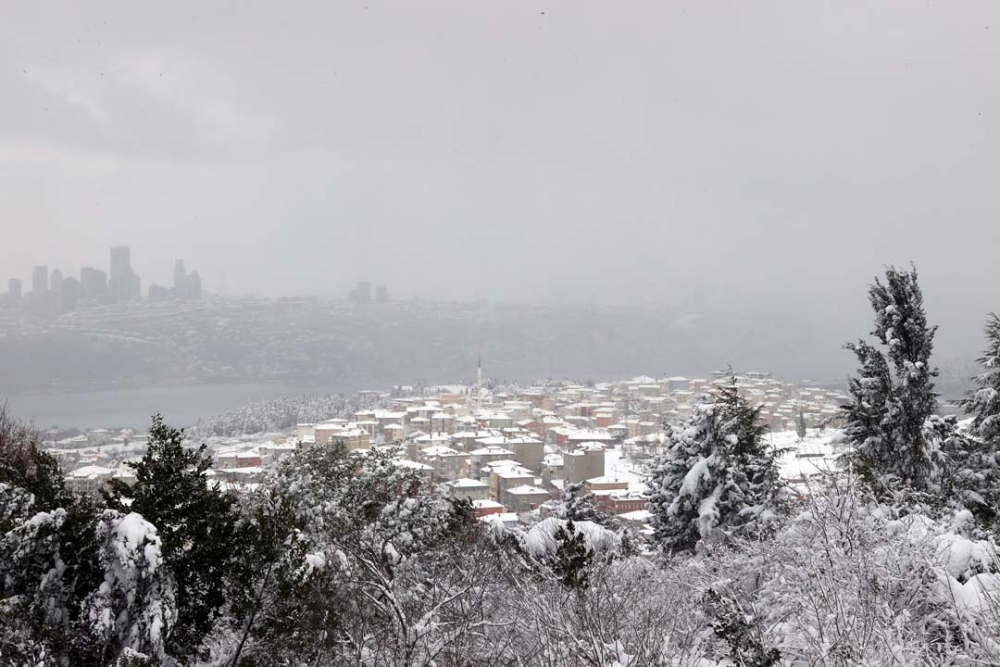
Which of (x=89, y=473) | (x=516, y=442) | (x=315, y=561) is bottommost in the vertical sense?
(x=516, y=442)

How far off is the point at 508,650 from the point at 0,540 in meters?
4.69

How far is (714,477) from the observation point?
1373 cm

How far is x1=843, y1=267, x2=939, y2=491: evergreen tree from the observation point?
1188cm

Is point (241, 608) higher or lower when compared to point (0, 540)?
lower

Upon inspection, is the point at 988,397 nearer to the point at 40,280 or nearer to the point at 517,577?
the point at 517,577

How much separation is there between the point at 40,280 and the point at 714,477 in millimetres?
195305

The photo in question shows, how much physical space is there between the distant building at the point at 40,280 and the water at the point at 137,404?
54.4m

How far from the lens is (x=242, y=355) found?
164625mm

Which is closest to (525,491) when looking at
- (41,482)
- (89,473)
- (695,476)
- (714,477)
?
(89,473)

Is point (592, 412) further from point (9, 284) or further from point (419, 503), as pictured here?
point (9, 284)

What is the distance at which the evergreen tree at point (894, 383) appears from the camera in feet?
39.0

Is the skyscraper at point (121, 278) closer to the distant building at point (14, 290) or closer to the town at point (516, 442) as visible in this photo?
the distant building at point (14, 290)

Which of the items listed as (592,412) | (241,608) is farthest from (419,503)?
(592,412)

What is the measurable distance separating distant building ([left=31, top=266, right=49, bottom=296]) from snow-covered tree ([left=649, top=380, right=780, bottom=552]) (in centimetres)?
18861
